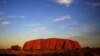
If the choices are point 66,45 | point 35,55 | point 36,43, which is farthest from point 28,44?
point 35,55

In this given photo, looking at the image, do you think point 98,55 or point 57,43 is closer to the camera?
point 98,55

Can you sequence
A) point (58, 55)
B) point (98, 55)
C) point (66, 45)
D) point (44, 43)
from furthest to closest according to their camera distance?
1. point (44, 43)
2. point (66, 45)
3. point (58, 55)
4. point (98, 55)

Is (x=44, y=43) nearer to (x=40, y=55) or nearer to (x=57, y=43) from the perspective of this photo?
(x=57, y=43)

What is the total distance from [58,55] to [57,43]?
36.1 meters

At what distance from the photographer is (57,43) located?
161 ft

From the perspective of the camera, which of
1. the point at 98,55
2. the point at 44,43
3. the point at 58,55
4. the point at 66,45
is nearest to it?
the point at 98,55

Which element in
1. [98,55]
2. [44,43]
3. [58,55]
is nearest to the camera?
[98,55]

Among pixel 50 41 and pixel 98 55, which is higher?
pixel 50 41

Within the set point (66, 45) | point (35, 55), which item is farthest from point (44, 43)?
point (35, 55)

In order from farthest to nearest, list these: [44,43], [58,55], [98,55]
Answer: [44,43] < [58,55] < [98,55]

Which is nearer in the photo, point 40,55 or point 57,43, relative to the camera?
point 40,55

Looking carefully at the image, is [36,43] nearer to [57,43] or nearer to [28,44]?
[28,44]

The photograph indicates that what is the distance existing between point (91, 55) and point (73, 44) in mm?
35195

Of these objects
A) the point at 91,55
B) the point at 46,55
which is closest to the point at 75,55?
the point at 91,55
